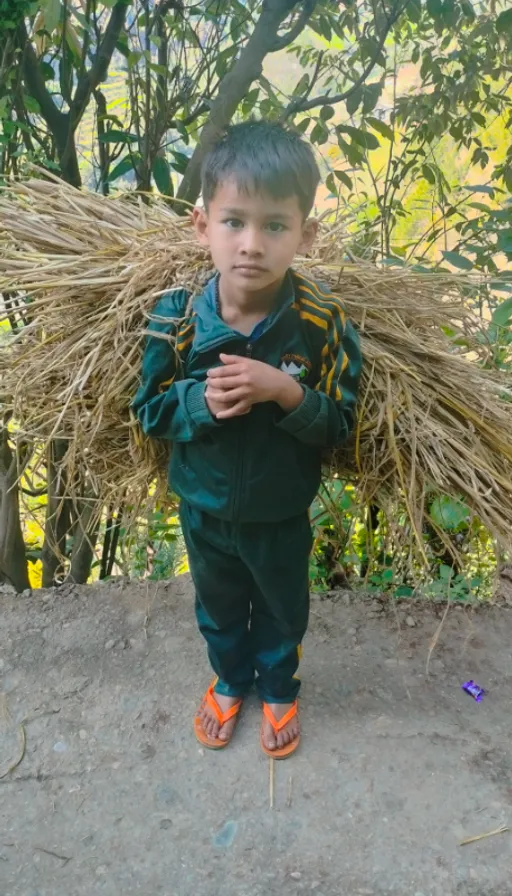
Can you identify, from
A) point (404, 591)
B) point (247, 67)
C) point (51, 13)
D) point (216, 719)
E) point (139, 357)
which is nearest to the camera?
point (51, 13)

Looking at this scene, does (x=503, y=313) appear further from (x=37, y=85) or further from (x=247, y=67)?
(x=37, y=85)

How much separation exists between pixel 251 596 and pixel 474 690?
0.79 meters

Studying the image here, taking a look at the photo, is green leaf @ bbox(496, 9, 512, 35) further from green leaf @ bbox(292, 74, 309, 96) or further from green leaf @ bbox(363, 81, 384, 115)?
green leaf @ bbox(292, 74, 309, 96)

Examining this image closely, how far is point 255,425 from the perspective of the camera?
1.27 meters

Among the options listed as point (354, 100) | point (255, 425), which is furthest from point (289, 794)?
point (354, 100)

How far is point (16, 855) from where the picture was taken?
4.86 ft

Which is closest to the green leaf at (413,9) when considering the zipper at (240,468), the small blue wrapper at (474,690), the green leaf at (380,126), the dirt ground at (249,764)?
the green leaf at (380,126)

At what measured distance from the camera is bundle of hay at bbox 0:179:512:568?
1450 millimetres

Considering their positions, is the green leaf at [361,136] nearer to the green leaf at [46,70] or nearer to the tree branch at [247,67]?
the tree branch at [247,67]

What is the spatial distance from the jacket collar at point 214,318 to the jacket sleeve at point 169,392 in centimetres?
5

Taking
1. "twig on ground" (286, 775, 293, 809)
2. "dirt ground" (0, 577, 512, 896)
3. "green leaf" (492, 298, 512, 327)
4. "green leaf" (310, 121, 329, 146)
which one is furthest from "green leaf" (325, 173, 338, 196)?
"twig on ground" (286, 775, 293, 809)

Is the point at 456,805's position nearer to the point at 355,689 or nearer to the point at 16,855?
the point at 355,689

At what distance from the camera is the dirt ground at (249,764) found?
145cm

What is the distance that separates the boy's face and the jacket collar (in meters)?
0.06
